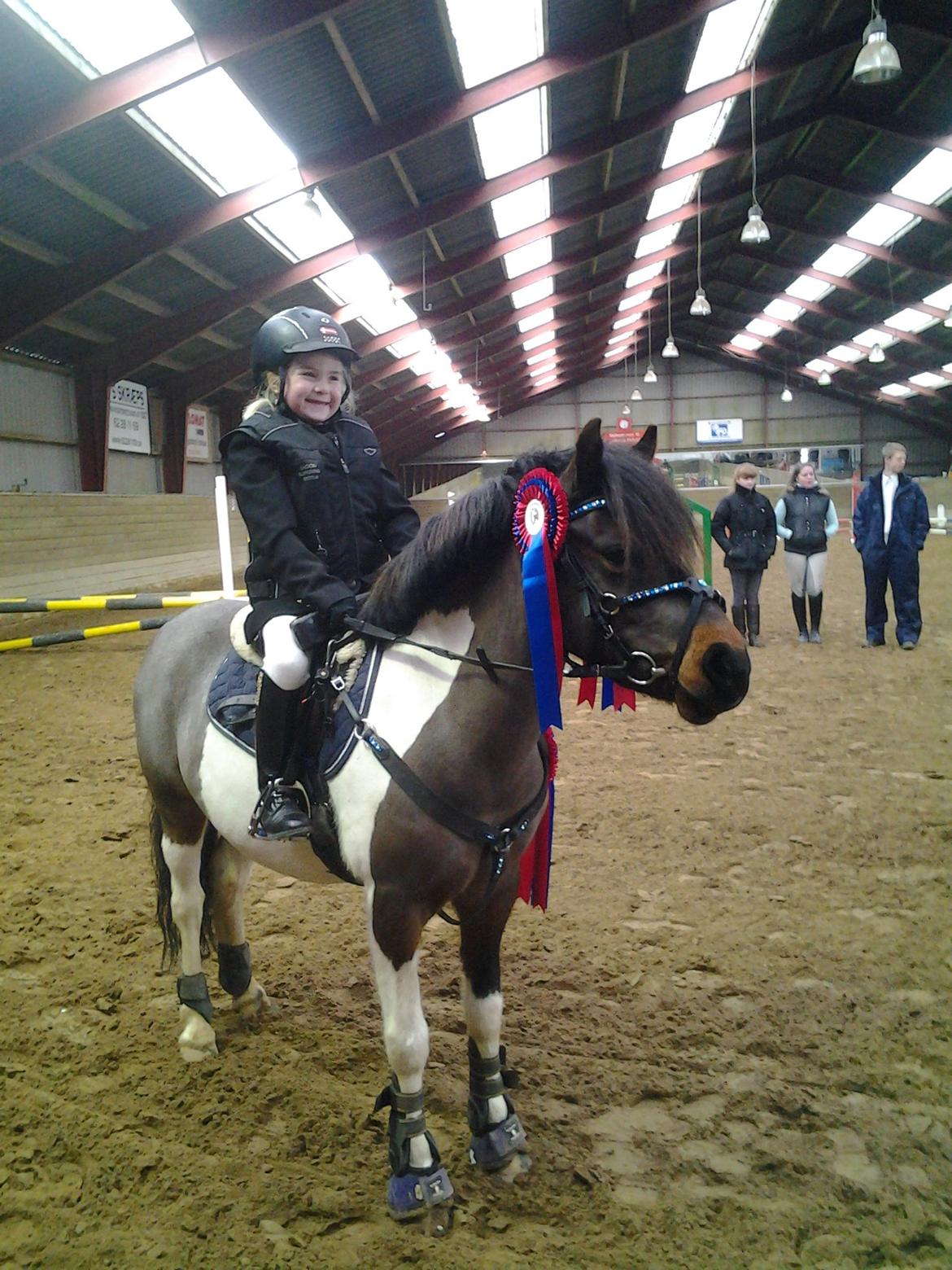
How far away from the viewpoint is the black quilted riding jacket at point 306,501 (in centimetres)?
200

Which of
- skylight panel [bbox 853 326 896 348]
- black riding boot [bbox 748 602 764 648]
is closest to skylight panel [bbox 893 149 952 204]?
skylight panel [bbox 853 326 896 348]

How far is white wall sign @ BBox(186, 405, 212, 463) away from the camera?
60.5 feet

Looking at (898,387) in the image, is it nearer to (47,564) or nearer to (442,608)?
(47,564)

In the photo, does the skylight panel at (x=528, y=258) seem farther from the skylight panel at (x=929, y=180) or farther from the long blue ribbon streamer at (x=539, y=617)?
the long blue ribbon streamer at (x=539, y=617)

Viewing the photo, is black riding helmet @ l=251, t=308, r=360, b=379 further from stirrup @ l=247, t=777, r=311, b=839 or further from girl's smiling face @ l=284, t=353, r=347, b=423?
stirrup @ l=247, t=777, r=311, b=839

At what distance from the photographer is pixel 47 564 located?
10.4m

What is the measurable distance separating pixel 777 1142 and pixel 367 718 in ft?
4.86

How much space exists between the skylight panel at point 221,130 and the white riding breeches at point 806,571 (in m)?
7.13

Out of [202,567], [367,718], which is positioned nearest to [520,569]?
[367,718]

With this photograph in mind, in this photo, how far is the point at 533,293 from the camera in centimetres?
2106

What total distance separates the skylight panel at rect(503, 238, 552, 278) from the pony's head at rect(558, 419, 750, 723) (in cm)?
1637

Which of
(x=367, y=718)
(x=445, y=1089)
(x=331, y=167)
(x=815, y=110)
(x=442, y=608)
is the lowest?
(x=445, y=1089)

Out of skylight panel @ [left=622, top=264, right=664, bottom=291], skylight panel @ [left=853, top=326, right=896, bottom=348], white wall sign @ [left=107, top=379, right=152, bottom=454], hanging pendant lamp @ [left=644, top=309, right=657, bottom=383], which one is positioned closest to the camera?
white wall sign @ [left=107, top=379, right=152, bottom=454]

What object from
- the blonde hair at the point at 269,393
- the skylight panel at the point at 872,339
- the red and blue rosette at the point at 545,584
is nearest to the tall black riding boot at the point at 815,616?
the blonde hair at the point at 269,393
